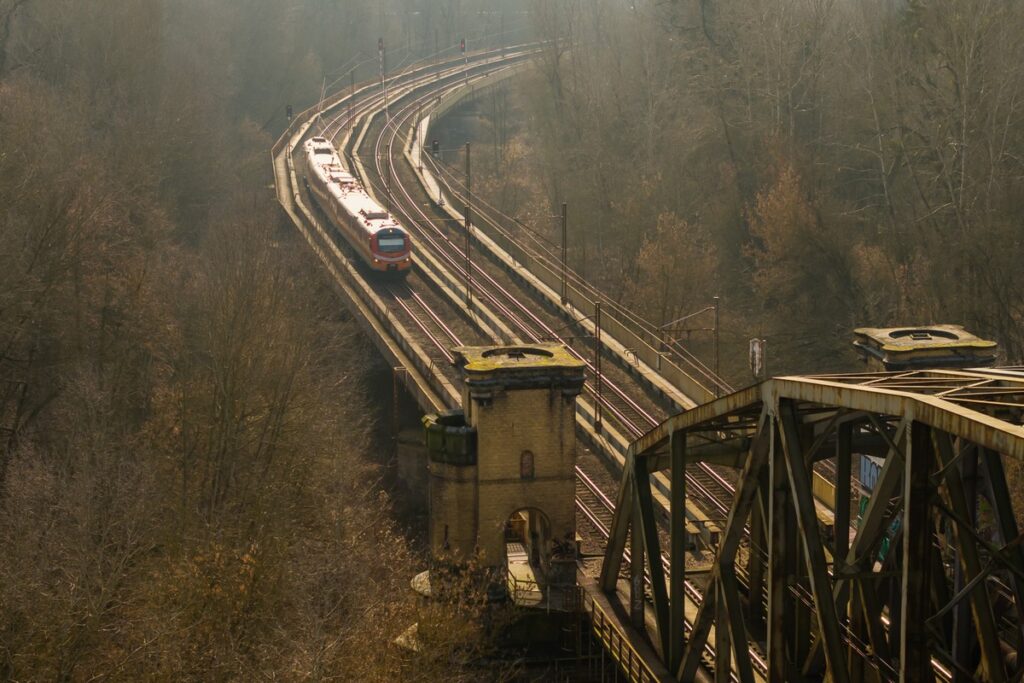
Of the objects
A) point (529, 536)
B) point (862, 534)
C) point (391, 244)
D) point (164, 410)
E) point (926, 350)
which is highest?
point (391, 244)

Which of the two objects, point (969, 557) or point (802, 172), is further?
point (802, 172)

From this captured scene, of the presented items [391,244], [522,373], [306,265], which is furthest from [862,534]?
[306,265]

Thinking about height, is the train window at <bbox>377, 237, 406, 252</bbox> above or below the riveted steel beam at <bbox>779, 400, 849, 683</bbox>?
above

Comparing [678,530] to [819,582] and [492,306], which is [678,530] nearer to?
[819,582]

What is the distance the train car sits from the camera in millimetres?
47500

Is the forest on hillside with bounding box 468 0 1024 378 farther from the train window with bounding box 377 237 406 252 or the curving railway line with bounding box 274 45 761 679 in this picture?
the train window with bounding box 377 237 406 252

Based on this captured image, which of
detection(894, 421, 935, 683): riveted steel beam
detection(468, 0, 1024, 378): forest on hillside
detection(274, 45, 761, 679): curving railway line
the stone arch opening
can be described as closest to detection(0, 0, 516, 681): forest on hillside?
the stone arch opening

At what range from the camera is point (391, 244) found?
47.6 meters

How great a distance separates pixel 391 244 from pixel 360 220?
241 cm

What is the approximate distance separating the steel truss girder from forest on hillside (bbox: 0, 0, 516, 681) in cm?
648

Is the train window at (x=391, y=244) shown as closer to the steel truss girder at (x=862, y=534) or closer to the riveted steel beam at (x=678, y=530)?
the steel truss girder at (x=862, y=534)

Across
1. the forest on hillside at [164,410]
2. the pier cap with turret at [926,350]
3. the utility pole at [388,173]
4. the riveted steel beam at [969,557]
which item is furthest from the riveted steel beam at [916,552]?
the utility pole at [388,173]

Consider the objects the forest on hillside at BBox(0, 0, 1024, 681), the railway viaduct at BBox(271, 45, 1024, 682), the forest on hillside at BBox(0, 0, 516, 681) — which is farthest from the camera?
the forest on hillside at BBox(0, 0, 1024, 681)

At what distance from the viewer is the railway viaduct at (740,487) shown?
12.0 m
